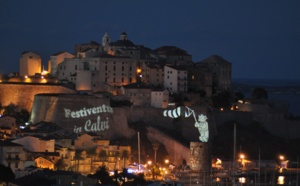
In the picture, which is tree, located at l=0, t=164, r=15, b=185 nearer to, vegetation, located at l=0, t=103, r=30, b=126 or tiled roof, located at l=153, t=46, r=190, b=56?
vegetation, located at l=0, t=103, r=30, b=126

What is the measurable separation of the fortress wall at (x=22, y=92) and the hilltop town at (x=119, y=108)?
0.15 feet

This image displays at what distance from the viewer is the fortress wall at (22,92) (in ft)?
159

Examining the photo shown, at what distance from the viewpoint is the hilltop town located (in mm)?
41531

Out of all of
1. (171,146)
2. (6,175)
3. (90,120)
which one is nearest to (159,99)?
(171,146)

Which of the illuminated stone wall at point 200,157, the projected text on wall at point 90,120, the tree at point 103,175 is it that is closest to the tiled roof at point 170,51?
the projected text on wall at point 90,120

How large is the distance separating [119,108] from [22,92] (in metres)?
4.92

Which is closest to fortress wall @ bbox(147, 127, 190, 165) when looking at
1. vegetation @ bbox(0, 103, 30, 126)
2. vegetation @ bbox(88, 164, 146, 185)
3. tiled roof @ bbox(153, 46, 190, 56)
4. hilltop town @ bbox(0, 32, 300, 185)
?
hilltop town @ bbox(0, 32, 300, 185)

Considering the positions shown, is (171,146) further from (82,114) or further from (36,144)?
(36,144)

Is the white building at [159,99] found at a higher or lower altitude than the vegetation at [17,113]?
higher

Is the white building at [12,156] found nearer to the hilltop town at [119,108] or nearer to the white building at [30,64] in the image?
the hilltop town at [119,108]

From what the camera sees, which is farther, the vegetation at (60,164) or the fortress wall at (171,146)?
the fortress wall at (171,146)

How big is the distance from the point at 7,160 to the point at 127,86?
487 inches

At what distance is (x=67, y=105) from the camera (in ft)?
149

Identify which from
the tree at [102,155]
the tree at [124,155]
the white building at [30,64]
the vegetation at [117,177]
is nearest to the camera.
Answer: the vegetation at [117,177]
